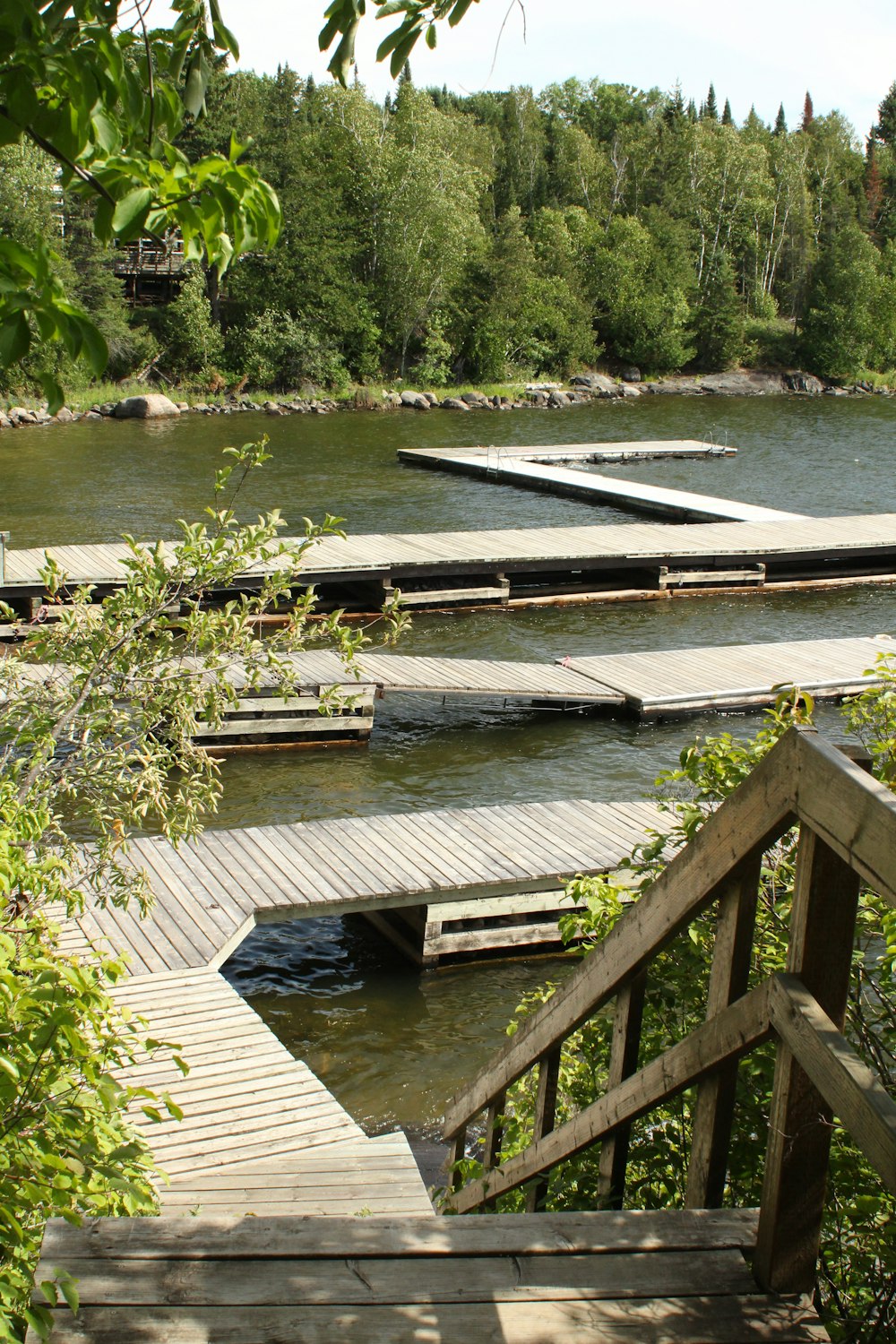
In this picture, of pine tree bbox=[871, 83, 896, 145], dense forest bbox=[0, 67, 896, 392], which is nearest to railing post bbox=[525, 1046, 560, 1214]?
dense forest bbox=[0, 67, 896, 392]

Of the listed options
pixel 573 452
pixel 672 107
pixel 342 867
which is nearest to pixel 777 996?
pixel 342 867

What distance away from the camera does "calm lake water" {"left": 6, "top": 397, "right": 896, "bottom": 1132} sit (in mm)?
9086

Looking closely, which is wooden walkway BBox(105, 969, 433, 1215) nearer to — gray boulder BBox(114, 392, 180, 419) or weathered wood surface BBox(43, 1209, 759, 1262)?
weathered wood surface BBox(43, 1209, 759, 1262)

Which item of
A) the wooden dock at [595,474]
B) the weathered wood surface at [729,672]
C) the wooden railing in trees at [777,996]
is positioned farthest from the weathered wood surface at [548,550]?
the wooden railing in trees at [777,996]

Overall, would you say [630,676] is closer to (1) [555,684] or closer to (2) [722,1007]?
(1) [555,684]

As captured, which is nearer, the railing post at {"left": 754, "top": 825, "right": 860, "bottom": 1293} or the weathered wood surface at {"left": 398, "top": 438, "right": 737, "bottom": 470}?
the railing post at {"left": 754, "top": 825, "right": 860, "bottom": 1293}

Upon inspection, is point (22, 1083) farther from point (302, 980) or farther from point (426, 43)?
point (302, 980)

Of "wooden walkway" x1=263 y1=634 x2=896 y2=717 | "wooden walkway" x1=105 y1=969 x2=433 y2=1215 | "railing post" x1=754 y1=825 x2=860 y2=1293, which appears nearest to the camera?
"railing post" x1=754 y1=825 x2=860 y2=1293

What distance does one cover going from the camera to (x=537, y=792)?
12922mm

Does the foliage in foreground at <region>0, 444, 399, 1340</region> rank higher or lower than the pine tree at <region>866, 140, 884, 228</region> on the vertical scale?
lower

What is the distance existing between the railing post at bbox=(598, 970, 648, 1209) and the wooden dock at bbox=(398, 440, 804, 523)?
78.9 feet

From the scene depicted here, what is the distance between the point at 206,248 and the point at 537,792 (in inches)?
416

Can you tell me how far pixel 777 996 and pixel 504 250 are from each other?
2332 inches

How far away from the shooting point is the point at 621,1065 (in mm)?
2695
